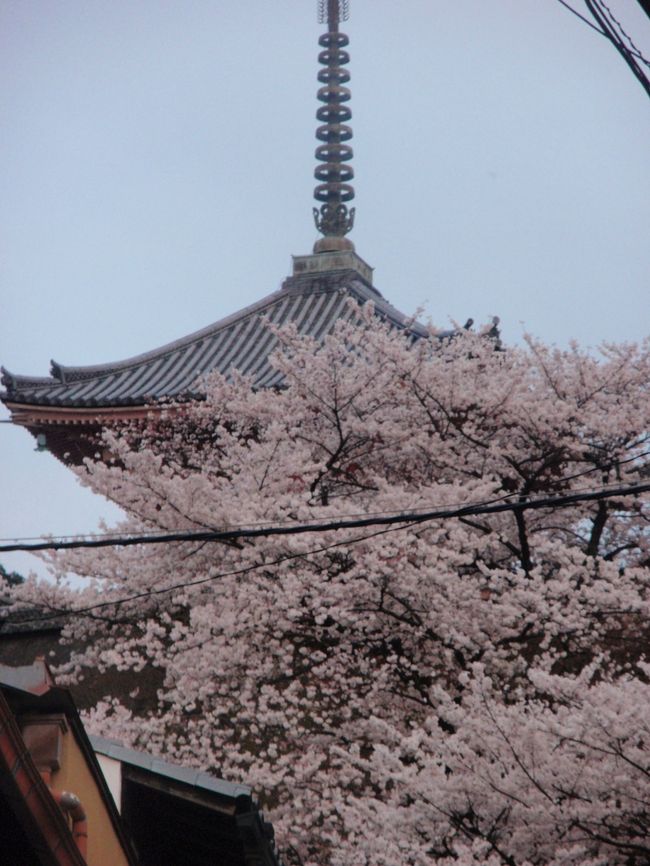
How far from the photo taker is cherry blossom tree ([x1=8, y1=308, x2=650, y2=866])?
9406 millimetres

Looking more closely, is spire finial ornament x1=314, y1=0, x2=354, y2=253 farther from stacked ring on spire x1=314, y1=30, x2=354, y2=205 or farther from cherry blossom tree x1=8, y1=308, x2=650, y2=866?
cherry blossom tree x1=8, y1=308, x2=650, y2=866

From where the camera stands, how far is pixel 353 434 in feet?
44.8

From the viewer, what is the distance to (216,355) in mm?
20719

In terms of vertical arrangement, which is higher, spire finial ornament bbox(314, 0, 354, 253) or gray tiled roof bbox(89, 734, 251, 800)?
spire finial ornament bbox(314, 0, 354, 253)

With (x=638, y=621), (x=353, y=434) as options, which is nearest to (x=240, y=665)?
(x=353, y=434)

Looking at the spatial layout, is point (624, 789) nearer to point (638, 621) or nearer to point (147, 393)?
point (638, 621)

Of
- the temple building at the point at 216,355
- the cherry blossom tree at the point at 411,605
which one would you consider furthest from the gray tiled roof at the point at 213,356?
the cherry blossom tree at the point at 411,605

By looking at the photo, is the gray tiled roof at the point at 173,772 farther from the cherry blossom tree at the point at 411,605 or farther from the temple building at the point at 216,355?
the temple building at the point at 216,355

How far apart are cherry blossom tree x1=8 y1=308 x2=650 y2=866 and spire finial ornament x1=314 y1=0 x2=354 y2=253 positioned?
980 centimetres

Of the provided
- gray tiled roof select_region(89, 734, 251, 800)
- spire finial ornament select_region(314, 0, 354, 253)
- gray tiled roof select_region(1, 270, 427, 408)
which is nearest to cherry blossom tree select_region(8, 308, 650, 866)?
gray tiled roof select_region(89, 734, 251, 800)

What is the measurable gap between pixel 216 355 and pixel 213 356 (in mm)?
58

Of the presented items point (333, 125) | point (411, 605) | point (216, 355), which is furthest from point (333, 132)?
point (411, 605)

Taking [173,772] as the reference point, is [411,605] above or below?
above

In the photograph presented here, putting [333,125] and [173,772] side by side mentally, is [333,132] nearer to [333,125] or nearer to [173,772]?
[333,125]
